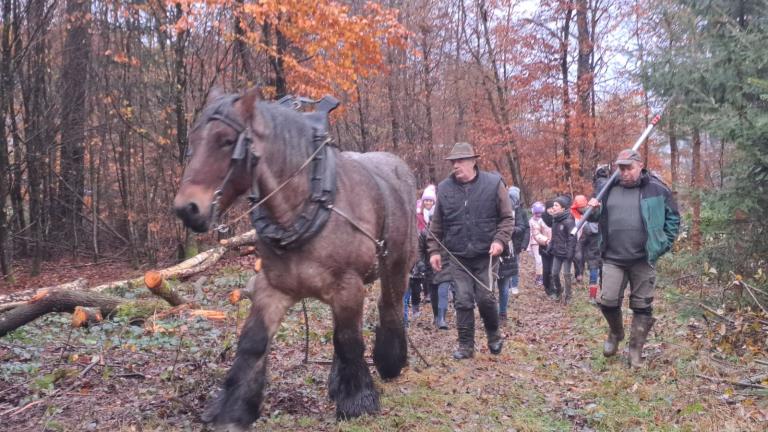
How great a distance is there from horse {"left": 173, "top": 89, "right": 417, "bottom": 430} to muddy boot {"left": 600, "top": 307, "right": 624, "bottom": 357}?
2908mm

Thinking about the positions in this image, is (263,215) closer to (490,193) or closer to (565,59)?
(490,193)

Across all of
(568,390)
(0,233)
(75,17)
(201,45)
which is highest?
(75,17)

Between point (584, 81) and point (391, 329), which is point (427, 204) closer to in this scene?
point (391, 329)

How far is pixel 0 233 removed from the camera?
14.9 meters

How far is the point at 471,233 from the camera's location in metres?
6.90

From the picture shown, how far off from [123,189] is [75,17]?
4.76 meters

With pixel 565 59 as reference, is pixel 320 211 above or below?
below

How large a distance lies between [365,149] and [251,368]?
19.8 m

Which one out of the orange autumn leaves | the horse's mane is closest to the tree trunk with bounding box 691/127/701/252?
the horse's mane

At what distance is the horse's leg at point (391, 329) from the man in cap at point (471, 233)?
46.7 inches

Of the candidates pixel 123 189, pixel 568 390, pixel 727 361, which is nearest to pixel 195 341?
pixel 568 390

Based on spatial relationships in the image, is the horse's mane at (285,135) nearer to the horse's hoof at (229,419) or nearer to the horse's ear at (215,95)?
the horse's ear at (215,95)

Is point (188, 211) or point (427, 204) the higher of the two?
point (188, 211)

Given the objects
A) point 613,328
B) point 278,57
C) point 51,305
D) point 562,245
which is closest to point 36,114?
point 278,57
